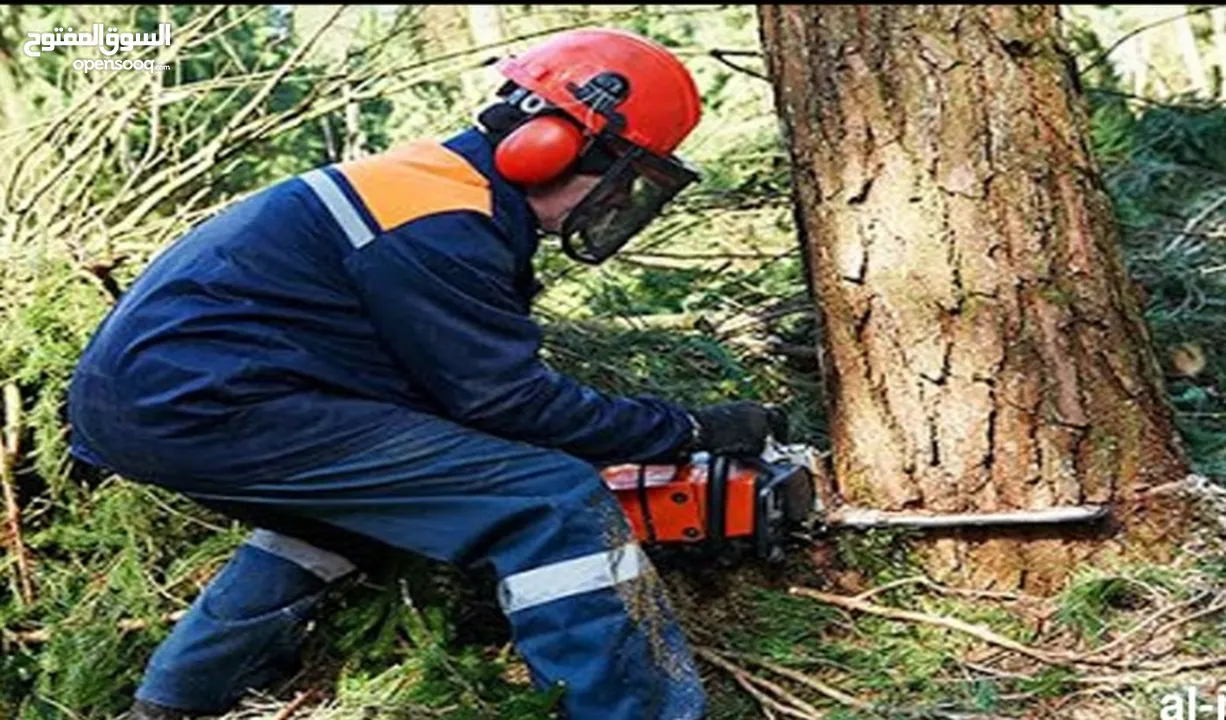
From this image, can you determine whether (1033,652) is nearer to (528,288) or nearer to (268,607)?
(528,288)

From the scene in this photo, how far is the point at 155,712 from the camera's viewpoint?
9.53 ft

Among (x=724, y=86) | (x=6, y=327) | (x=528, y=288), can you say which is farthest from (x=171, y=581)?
(x=724, y=86)

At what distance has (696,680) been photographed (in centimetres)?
262

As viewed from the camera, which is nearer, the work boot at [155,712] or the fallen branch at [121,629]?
the work boot at [155,712]

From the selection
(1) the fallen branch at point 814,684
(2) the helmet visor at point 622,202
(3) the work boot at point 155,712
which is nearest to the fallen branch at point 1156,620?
(1) the fallen branch at point 814,684

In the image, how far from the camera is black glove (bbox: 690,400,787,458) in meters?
2.85

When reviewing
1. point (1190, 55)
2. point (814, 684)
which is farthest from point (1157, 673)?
point (1190, 55)

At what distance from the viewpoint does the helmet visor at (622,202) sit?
279cm

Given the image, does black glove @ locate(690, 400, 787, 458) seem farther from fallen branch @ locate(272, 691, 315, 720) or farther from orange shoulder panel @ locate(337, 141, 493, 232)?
fallen branch @ locate(272, 691, 315, 720)

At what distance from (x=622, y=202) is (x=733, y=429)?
0.49m

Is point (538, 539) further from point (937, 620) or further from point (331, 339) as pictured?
point (937, 620)

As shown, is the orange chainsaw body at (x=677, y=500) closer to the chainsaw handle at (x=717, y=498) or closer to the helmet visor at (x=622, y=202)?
the chainsaw handle at (x=717, y=498)

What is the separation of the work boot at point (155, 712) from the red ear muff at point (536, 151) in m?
1.23

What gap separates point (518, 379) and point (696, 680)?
2.02 feet
